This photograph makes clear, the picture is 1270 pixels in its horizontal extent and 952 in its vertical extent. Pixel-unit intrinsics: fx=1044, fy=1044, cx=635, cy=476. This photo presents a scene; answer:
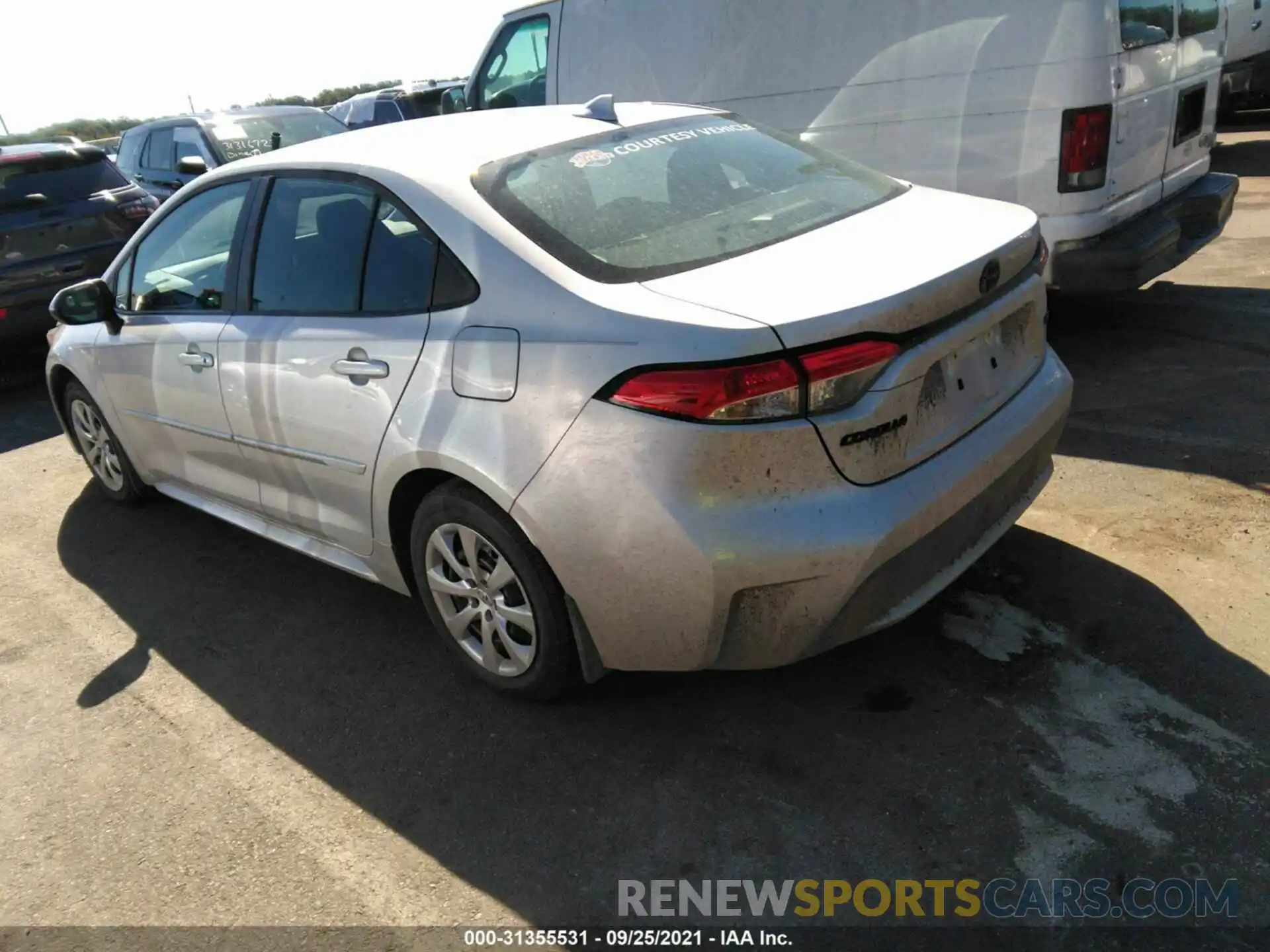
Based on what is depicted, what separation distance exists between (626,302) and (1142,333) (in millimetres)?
4459

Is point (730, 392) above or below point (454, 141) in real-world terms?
below

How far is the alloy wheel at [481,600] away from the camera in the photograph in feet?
9.90

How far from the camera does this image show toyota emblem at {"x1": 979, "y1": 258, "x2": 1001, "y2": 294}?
2.85m

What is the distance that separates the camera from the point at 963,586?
11.5 feet

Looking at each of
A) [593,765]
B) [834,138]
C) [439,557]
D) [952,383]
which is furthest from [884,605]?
[834,138]

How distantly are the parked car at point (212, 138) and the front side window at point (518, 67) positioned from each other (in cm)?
274

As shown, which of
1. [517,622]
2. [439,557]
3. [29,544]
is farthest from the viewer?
[29,544]

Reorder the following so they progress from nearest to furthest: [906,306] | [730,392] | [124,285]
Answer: [730,392]
[906,306]
[124,285]

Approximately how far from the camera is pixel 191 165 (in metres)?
9.41

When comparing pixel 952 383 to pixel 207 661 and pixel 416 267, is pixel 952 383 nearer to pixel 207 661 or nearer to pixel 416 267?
pixel 416 267

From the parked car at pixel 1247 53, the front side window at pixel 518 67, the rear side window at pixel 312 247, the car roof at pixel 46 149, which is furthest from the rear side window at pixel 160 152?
the parked car at pixel 1247 53

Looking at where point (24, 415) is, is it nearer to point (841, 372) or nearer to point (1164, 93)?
point (841, 372)

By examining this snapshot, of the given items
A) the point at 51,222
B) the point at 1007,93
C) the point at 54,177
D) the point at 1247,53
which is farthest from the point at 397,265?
the point at 1247,53

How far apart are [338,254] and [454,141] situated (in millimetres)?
526
